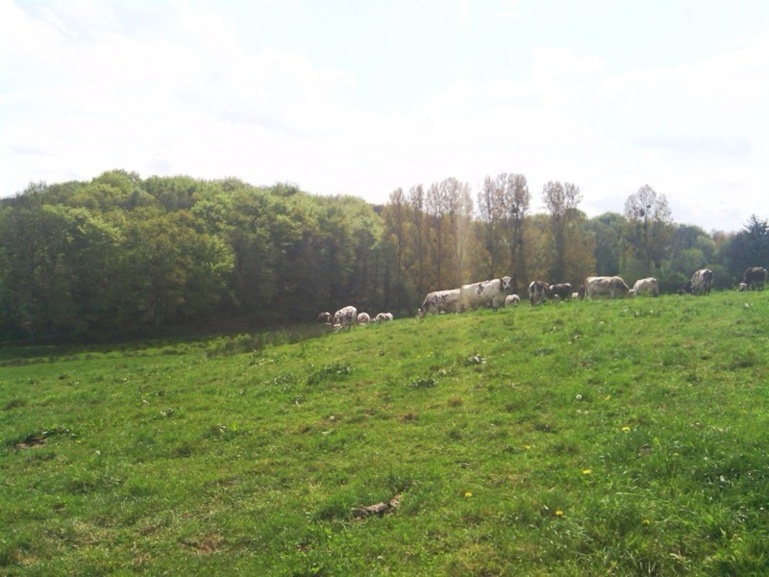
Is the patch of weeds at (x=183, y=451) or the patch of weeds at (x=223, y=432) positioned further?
the patch of weeds at (x=223, y=432)

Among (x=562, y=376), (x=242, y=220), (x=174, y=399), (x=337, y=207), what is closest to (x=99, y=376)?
(x=174, y=399)

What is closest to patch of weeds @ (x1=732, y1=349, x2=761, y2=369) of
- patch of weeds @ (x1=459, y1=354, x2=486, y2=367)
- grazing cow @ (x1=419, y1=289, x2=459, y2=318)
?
patch of weeds @ (x1=459, y1=354, x2=486, y2=367)

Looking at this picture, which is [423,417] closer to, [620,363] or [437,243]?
[620,363]

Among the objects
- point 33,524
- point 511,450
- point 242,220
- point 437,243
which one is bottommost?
point 33,524

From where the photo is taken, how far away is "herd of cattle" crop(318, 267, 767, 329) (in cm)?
3622

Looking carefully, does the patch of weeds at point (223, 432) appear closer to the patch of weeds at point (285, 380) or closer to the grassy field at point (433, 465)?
the grassy field at point (433, 465)

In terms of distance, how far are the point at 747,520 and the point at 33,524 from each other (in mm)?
10975

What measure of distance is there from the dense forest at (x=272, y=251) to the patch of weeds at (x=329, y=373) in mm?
38913

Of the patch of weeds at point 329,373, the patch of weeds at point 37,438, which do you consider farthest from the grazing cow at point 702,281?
the patch of weeds at point 37,438

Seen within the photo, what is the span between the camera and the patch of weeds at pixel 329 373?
1762 centimetres

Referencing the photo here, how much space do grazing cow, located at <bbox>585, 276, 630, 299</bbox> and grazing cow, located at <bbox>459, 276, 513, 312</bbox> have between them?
19.5ft

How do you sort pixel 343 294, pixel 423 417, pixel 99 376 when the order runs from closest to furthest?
pixel 423 417 → pixel 99 376 → pixel 343 294

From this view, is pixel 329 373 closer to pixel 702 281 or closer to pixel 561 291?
pixel 561 291

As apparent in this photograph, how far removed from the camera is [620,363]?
46.7 feet
